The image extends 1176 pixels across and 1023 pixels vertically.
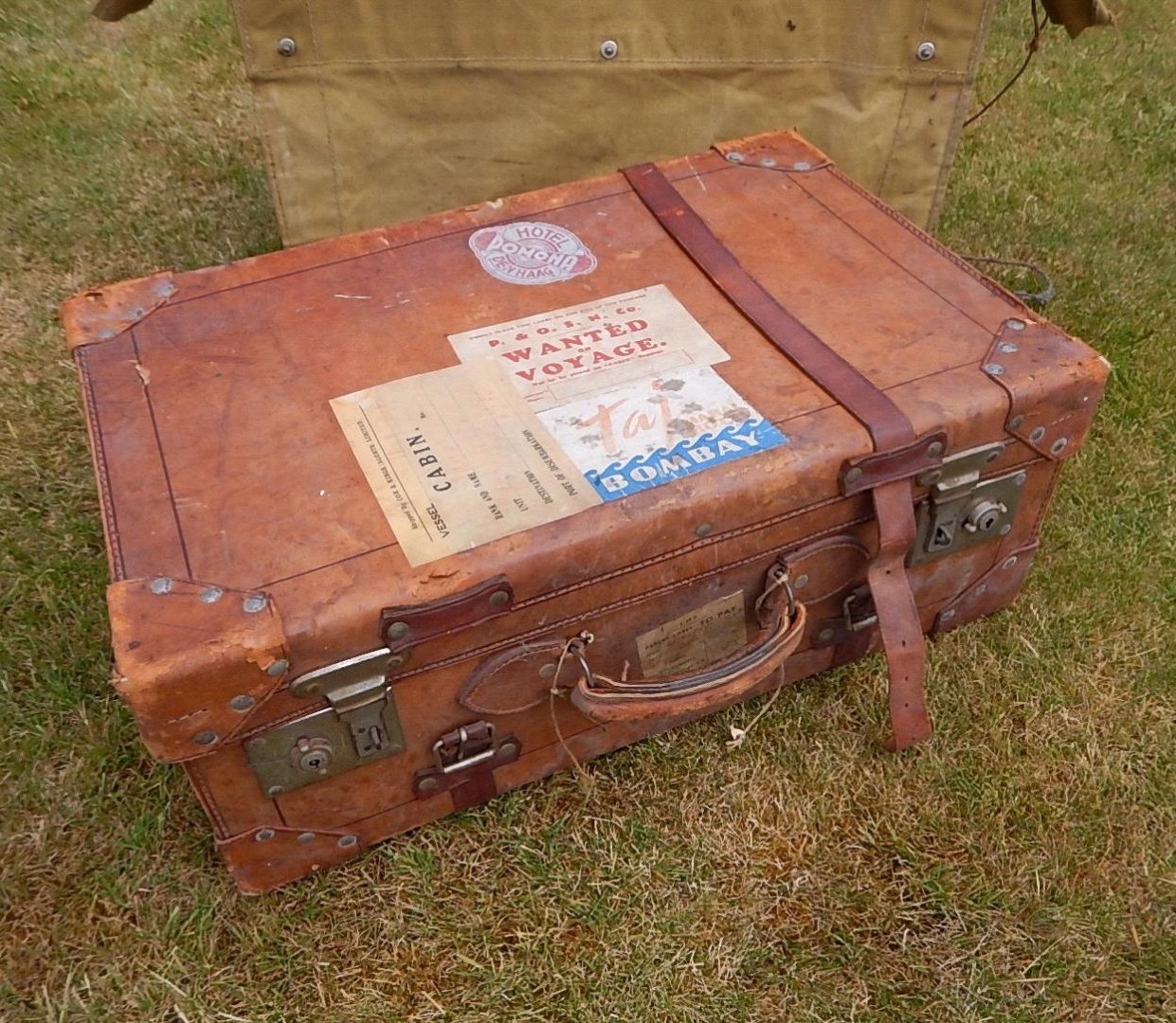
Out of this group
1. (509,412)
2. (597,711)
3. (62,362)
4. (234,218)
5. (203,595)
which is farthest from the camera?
(234,218)

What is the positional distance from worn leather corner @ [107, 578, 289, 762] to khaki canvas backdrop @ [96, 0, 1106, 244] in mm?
1257

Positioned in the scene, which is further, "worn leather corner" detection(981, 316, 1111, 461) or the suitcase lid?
"worn leather corner" detection(981, 316, 1111, 461)

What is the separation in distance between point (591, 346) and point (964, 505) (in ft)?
2.27

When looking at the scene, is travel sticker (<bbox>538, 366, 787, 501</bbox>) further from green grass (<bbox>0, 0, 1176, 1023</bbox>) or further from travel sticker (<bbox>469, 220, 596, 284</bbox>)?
green grass (<bbox>0, 0, 1176, 1023</bbox>)

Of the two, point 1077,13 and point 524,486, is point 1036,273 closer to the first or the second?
point 1077,13

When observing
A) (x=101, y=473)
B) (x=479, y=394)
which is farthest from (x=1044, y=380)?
(x=101, y=473)

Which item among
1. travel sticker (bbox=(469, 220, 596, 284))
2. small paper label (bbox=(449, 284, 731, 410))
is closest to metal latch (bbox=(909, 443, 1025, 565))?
small paper label (bbox=(449, 284, 731, 410))

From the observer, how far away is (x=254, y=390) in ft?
5.56

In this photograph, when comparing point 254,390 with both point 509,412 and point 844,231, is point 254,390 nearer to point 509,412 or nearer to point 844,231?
point 509,412

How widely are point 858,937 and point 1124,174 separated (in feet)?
9.09

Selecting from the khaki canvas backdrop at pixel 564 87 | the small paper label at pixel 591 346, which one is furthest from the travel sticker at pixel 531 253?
the khaki canvas backdrop at pixel 564 87

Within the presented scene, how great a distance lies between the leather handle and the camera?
60.7 inches

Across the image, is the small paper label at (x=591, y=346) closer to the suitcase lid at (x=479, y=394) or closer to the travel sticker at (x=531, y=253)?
the suitcase lid at (x=479, y=394)

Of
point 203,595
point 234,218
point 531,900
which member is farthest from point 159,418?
point 234,218
